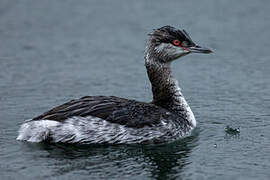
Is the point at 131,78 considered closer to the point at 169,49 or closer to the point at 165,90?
the point at 165,90

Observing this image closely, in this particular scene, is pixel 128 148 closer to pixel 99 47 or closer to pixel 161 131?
pixel 161 131

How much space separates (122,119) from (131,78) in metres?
4.18

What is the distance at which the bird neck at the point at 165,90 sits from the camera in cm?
1062

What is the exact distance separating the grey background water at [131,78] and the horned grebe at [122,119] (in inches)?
6.9

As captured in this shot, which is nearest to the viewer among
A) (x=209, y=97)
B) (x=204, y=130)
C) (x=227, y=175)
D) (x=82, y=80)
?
(x=227, y=175)

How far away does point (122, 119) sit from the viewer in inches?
382

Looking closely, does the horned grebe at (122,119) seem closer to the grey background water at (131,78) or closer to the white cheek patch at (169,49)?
the white cheek patch at (169,49)

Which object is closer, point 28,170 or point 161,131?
point 28,170

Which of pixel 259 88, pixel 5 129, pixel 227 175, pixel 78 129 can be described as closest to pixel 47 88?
pixel 5 129

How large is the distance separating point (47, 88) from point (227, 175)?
5683 millimetres

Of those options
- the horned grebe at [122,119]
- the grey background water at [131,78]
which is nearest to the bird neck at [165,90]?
the horned grebe at [122,119]

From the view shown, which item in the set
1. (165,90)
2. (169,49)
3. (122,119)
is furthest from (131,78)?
(122,119)

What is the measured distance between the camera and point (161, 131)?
9.91 metres

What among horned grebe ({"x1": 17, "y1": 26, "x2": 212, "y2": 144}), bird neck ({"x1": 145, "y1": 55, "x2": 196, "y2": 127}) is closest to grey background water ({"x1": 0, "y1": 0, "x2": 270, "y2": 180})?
horned grebe ({"x1": 17, "y1": 26, "x2": 212, "y2": 144})
